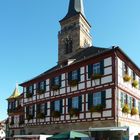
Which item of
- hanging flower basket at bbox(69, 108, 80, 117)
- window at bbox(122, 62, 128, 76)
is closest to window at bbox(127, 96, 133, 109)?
window at bbox(122, 62, 128, 76)

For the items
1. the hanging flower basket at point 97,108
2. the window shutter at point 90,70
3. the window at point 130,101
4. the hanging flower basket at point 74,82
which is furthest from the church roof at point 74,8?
the hanging flower basket at point 97,108

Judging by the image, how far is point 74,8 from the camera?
46.6 meters

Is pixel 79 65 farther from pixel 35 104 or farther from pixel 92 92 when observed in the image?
pixel 35 104

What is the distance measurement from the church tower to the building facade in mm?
7163

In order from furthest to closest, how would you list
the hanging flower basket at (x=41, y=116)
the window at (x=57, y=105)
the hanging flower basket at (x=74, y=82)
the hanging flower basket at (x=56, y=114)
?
the hanging flower basket at (x=41, y=116)
the window at (x=57, y=105)
the hanging flower basket at (x=56, y=114)
the hanging flower basket at (x=74, y=82)

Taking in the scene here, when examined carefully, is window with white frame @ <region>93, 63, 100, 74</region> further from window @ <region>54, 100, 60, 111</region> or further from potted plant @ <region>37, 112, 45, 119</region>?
potted plant @ <region>37, 112, 45, 119</region>

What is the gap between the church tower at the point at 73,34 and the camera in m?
41.5

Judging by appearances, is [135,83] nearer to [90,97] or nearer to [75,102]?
[90,97]

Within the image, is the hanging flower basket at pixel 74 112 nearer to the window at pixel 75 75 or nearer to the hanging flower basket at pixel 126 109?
the window at pixel 75 75

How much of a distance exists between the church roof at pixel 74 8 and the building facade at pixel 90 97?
42.5 ft

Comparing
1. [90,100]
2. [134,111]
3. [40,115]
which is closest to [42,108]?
[40,115]

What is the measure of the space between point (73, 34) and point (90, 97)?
54.2 ft

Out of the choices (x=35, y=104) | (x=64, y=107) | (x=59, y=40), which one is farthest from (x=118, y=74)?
(x=59, y=40)

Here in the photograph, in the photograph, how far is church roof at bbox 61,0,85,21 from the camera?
45.4m
